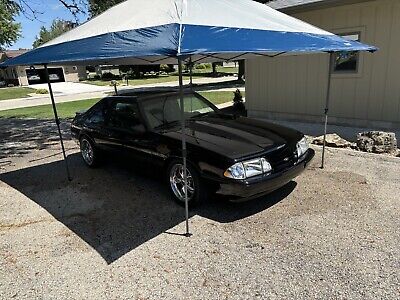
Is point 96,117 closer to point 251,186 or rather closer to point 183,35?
point 183,35

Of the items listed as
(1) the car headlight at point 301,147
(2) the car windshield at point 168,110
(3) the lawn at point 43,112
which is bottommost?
(3) the lawn at point 43,112

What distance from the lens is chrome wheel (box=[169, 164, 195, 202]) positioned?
414cm

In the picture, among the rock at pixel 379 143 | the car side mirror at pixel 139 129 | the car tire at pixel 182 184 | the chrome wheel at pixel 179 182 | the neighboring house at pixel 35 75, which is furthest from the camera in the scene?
the neighboring house at pixel 35 75

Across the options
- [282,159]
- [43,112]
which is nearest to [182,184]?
[282,159]

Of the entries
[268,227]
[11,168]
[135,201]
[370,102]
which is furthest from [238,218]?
[370,102]

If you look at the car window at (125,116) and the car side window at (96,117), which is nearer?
the car window at (125,116)

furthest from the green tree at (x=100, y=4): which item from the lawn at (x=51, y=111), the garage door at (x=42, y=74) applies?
the garage door at (x=42, y=74)

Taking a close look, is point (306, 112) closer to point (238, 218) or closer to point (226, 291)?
point (238, 218)

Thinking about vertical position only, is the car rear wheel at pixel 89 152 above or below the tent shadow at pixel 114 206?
above

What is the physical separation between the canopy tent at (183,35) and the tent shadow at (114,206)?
107 centimetres

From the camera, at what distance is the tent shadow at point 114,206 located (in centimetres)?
374

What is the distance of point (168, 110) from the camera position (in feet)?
16.0

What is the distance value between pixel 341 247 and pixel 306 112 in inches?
258

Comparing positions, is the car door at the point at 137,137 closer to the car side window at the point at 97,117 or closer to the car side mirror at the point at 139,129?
the car side mirror at the point at 139,129
